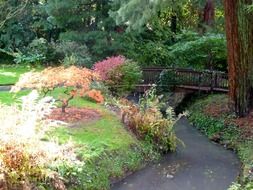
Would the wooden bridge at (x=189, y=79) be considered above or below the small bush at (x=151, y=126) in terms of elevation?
above

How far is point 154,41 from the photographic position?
21.9 meters

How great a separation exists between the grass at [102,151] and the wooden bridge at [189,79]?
540 centimetres

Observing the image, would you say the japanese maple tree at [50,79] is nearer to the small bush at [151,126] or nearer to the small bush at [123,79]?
the small bush at [151,126]

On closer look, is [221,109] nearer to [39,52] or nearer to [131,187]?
[131,187]

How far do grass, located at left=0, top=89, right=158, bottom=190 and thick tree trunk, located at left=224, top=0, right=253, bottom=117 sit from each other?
374 centimetres

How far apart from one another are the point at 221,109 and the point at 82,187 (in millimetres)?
7380

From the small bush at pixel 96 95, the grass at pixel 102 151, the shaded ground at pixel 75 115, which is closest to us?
the grass at pixel 102 151

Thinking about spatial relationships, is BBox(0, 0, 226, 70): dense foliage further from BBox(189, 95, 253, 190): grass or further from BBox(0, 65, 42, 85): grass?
BBox(189, 95, 253, 190): grass

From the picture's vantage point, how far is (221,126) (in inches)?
519

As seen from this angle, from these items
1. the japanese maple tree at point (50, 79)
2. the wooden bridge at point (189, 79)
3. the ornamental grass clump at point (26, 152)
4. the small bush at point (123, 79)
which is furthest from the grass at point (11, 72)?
the ornamental grass clump at point (26, 152)

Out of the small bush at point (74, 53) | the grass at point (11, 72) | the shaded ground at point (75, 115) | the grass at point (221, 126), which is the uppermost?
the small bush at point (74, 53)

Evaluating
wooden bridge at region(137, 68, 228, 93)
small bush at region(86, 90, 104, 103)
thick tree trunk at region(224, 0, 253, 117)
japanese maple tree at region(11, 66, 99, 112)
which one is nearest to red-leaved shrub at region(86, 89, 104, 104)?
small bush at region(86, 90, 104, 103)

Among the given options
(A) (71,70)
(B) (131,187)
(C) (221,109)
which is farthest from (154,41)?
(B) (131,187)

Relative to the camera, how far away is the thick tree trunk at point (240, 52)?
12641mm
